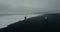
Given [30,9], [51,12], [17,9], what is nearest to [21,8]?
[17,9]

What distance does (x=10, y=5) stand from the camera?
8.65m

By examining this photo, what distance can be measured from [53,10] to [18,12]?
2.79 m

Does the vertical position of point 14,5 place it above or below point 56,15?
above

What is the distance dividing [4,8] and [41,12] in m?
3.11

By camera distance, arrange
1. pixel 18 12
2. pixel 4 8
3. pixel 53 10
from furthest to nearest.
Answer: pixel 53 10 → pixel 18 12 → pixel 4 8

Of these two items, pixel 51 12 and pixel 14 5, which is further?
pixel 51 12

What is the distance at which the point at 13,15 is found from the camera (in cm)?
853

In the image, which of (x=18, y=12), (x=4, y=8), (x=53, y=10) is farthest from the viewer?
(x=53, y=10)

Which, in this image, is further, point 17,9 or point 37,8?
point 37,8

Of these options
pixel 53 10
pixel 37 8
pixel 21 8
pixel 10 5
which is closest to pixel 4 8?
pixel 10 5

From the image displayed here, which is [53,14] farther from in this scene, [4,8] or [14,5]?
[4,8]

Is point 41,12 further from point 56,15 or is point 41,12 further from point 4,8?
point 4,8

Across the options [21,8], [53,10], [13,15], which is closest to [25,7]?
[21,8]

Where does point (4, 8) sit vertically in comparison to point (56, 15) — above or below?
above
